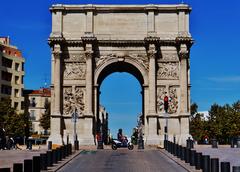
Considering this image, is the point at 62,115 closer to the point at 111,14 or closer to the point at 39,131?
the point at 111,14

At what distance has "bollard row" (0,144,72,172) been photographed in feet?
68.0

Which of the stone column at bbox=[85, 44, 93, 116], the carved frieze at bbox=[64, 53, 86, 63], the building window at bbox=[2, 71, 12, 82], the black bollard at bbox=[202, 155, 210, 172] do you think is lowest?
the black bollard at bbox=[202, 155, 210, 172]

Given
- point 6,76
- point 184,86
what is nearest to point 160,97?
point 184,86

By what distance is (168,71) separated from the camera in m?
61.7

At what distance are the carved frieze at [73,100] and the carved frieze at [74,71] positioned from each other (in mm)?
1135

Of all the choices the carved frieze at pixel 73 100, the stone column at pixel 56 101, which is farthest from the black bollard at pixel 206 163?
the carved frieze at pixel 73 100

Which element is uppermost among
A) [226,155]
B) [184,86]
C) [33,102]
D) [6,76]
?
[6,76]

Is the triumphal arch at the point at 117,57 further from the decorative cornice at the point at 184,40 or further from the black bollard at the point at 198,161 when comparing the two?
the black bollard at the point at 198,161

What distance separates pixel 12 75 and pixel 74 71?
142ft

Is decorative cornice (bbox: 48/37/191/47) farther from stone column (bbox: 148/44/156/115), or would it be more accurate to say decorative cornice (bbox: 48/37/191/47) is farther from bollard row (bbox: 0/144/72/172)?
bollard row (bbox: 0/144/72/172)

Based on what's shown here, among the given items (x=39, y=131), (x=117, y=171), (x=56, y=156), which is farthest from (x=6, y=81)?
(x=117, y=171)

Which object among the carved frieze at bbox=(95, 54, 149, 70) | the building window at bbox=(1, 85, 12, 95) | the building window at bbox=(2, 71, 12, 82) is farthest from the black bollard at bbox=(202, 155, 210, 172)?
the building window at bbox=(2, 71, 12, 82)

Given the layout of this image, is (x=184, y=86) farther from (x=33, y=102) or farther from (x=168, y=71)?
(x=33, y=102)

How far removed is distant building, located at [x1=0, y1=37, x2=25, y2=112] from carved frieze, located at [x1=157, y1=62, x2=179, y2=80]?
1677 inches
